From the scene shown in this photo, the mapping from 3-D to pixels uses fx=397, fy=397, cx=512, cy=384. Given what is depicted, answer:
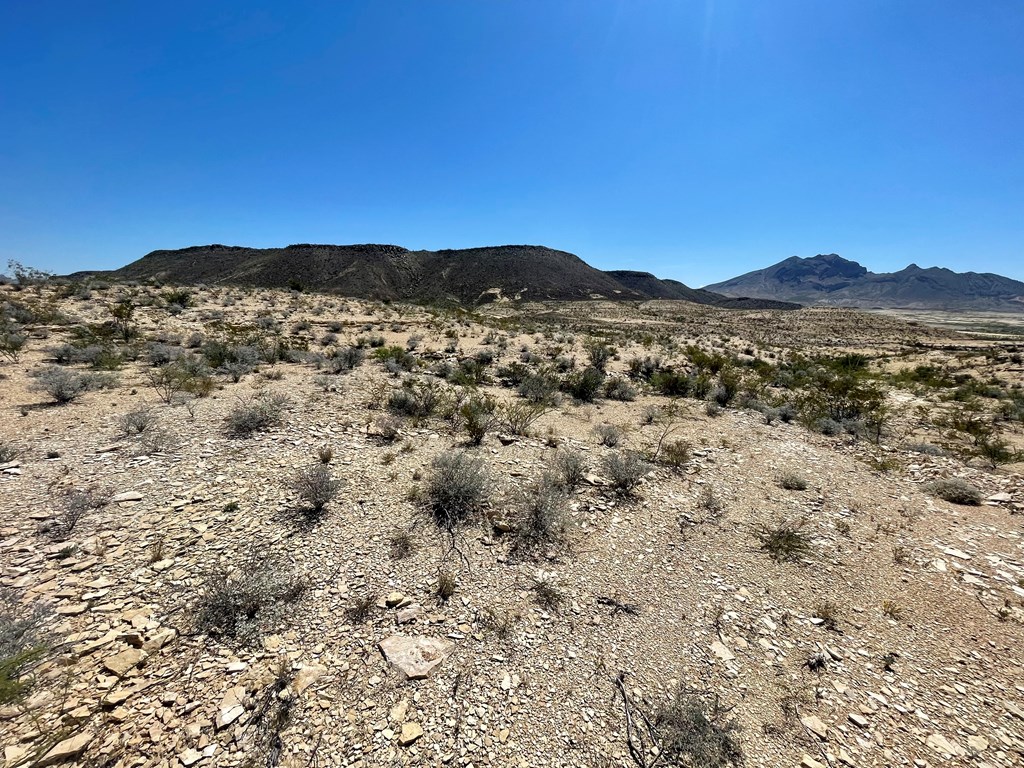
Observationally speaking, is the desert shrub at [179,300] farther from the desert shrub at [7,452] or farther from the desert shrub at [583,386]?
the desert shrub at [583,386]

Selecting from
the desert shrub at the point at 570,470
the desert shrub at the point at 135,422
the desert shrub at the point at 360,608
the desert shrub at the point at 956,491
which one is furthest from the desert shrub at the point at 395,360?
the desert shrub at the point at 956,491

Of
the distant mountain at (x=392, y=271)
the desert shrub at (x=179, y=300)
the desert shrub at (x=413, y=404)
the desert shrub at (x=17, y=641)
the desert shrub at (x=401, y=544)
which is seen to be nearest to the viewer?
the desert shrub at (x=17, y=641)

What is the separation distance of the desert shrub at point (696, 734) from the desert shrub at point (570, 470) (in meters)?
3.43

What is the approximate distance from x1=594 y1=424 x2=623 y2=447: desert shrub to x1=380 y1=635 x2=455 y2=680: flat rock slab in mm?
5536

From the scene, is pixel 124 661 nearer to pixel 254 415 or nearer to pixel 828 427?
pixel 254 415

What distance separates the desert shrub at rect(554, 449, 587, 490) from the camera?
6.72 metres

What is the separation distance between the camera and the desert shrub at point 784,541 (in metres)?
5.34

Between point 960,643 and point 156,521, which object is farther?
point 156,521

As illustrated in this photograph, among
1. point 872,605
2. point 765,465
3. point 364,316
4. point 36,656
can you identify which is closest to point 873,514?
point 765,465

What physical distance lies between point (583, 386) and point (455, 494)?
7188 millimetres

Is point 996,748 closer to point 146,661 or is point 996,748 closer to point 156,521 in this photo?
point 146,661

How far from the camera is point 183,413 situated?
7.64 metres

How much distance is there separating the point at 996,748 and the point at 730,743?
219 cm

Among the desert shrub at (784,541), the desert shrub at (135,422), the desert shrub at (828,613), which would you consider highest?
the desert shrub at (135,422)
